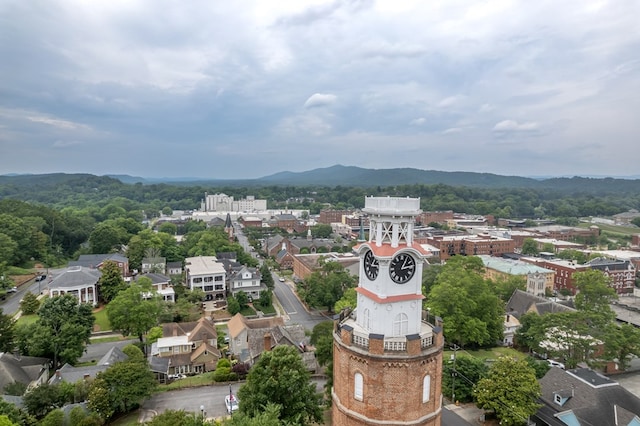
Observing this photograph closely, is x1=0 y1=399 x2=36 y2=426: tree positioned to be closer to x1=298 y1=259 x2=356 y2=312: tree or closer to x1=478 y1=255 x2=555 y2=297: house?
x1=298 y1=259 x2=356 y2=312: tree

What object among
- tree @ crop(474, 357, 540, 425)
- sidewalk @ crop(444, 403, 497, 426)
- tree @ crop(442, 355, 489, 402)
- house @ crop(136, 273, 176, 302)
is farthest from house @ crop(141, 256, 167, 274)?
tree @ crop(474, 357, 540, 425)

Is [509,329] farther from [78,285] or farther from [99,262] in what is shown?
[99,262]

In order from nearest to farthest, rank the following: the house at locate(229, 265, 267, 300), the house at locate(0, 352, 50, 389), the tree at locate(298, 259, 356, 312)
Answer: the house at locate(0, 352, 50, 389) → the tree at locate(298, 259, 356, 312) → the house at locate(229, 265, 267, 300)

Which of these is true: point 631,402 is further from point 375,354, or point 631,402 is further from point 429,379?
point 375,354

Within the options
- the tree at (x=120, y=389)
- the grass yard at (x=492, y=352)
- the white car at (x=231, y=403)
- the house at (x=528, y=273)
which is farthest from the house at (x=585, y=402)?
the house at (x=528, y=273)

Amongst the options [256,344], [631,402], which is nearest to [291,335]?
[256,344]

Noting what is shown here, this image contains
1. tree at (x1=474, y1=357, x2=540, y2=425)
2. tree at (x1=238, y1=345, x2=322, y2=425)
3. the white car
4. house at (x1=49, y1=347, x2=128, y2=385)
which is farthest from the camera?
house at (x1=49, y1=347, x2=128, y2=385)
